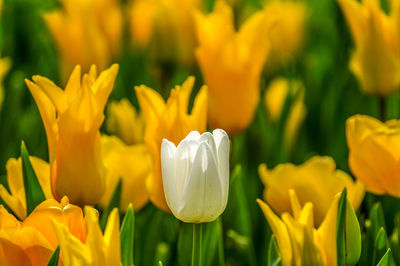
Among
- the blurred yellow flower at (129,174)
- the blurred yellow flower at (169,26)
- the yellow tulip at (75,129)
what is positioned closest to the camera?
the yellow tulip at (75,129)

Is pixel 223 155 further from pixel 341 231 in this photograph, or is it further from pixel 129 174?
pixel 129 174

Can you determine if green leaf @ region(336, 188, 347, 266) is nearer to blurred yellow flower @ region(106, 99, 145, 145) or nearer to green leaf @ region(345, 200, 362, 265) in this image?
green leaf @ region(345, 200, 362, 265)

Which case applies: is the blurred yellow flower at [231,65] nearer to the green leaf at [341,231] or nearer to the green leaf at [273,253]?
the green leaf at [273,253]

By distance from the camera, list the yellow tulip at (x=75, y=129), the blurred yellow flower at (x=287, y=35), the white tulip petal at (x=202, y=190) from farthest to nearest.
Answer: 1. the blurred yellow flower at (x=287, y=35)
2. the yellow tulip at (x=75, y=129)
3. the white tulip petal at (x=202, y=190)

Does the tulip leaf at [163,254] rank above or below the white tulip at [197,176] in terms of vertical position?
below

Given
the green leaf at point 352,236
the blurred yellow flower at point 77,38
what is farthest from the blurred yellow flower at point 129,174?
the blurred yellow flower at point 77,38

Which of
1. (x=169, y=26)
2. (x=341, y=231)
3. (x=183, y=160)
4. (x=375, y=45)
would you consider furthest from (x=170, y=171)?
(x=169, y=26)

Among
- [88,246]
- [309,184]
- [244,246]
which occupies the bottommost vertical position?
[244,246]
